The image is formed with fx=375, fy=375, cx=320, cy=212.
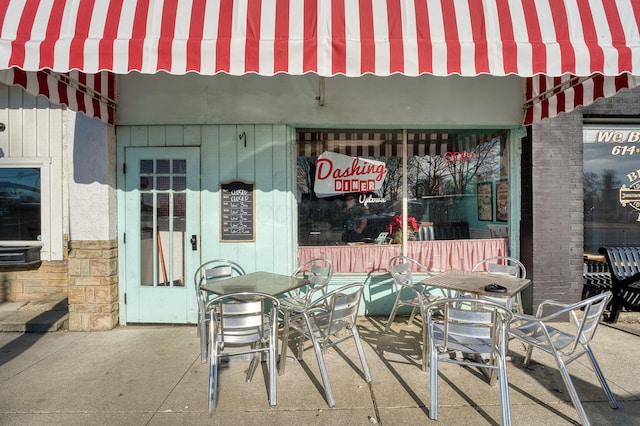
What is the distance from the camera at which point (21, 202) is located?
5.99 meters

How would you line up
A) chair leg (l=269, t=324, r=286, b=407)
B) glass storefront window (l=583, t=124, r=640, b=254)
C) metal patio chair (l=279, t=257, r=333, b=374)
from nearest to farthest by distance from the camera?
chair leg (l=269, t=324, r=286, b=407) < metal patio chair (l=279, t=257, r=333, b=374) < glass storefront window (l=583, t=124, r=640, b=254)

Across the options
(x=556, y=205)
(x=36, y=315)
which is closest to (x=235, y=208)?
(x=36, y=315)

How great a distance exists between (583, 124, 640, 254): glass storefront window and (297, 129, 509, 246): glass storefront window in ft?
4.65

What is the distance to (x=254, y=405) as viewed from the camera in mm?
3119

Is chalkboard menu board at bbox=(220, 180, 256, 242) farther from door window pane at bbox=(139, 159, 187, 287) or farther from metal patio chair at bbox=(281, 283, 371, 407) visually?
metal patio chair at bbox=(281, 283, 371, 407)

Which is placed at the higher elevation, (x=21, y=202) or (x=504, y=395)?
(x=21, y=202)

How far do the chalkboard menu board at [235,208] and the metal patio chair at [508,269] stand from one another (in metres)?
3.13

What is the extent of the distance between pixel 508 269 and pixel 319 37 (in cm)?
360

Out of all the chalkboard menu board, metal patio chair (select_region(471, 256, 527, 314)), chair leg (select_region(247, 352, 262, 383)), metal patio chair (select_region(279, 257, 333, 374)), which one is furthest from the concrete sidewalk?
the chalkboard menu board

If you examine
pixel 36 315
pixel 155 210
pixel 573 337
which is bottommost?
pixel 36 315

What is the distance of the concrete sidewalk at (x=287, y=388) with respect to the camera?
9.73 ft

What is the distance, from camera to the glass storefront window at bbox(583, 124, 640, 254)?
18.8ft

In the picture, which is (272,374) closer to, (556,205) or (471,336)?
(471,336)

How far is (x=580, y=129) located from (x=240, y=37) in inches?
186
